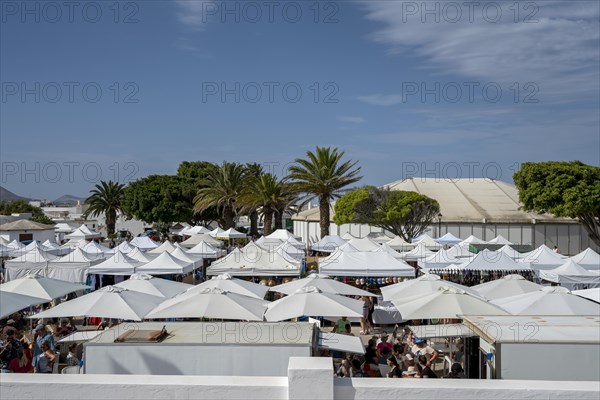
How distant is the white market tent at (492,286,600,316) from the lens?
13.1m

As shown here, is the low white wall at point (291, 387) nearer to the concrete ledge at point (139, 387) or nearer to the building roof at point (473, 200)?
the concrete ledge at point (139, 387)

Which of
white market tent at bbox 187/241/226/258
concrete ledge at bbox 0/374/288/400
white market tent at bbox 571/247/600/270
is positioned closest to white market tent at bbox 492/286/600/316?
concrete ledge at bbox 0/374/288/400

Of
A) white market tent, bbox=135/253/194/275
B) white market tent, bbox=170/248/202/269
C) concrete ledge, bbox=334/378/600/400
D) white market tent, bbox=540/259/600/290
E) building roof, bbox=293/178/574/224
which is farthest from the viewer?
building roof, bbox=293/178/574/224

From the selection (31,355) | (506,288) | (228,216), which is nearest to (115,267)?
(31,355)

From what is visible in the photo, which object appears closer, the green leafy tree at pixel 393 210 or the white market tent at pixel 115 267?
the white market tent at pixel 115 267

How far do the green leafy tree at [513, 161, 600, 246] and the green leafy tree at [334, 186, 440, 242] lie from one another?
8086 millimetres

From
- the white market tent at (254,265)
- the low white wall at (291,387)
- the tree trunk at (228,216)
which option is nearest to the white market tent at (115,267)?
the white market tent at (254,265)

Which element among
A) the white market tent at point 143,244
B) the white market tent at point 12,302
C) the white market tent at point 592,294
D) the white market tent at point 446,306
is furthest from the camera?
the white market tent at point 143,244

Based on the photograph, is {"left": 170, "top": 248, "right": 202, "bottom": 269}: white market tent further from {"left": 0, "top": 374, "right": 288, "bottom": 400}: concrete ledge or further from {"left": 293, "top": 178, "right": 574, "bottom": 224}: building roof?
{"left": 293, "top": 178, "right": 574, "bottom": 224}: building roof

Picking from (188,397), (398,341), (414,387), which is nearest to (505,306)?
(398,341)

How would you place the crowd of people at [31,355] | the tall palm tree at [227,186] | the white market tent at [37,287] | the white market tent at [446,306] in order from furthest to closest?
the tall palm tree at [227,186] → the white market tent at [37,287] → the white market tent at [446,306] → the crowd of people at [31,355]

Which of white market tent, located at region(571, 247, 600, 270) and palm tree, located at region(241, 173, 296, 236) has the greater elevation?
palm tree, located at region(241, 173, 296, 236)

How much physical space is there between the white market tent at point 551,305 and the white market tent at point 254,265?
28.8 ft

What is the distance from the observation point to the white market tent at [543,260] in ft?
75.2
